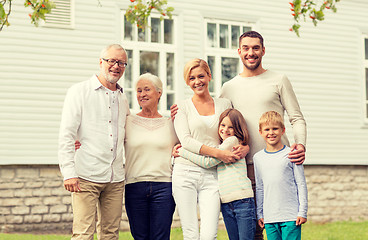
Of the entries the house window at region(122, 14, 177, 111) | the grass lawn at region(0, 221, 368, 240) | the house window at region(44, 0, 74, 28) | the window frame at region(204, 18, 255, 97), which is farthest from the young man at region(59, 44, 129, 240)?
the window frame at region(204, 18, 255, 97)

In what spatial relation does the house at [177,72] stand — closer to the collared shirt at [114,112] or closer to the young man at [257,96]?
the collared shirt at [114,112]

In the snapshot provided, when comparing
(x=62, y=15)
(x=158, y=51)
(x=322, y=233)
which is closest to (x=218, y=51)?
(x=158, y=51)

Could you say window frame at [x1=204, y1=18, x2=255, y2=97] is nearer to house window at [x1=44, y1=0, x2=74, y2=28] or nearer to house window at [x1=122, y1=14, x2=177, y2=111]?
house window at [x1=122, y1=14, x2=177, y2=111]

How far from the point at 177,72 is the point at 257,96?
6.53 meters

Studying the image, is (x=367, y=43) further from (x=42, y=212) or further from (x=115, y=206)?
(x=115, y=206)

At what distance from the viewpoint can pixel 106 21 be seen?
10.5 m

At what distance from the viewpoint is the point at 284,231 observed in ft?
14.3

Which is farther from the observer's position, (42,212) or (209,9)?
(209,9)

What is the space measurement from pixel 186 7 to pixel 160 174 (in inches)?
277

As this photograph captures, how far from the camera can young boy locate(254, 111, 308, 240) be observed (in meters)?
4.32

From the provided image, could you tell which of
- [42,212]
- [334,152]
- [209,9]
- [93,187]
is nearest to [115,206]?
[93,187]

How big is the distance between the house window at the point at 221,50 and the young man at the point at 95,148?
692cm

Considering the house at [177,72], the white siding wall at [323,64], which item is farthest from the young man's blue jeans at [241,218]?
the white siding wall at [323,64]

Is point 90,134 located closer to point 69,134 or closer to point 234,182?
point 69,134
